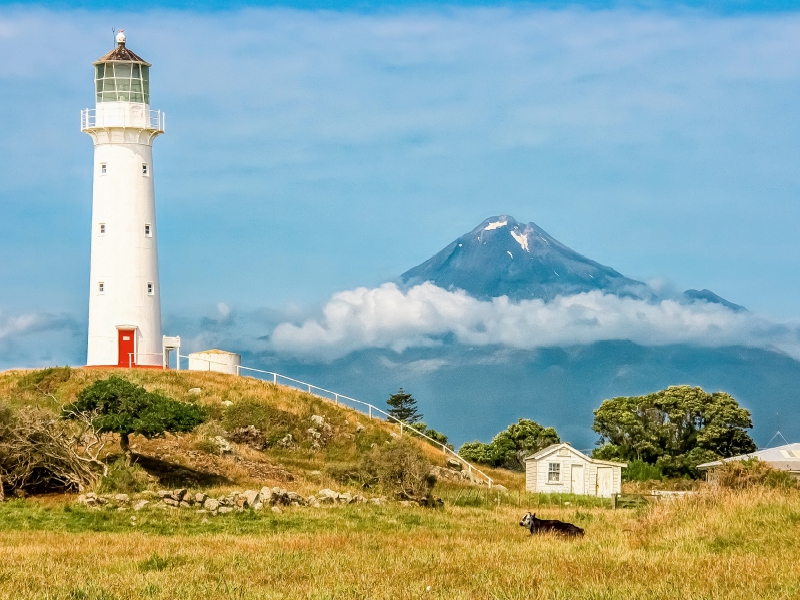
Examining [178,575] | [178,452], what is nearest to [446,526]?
[178,575]

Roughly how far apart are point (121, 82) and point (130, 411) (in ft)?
86.0

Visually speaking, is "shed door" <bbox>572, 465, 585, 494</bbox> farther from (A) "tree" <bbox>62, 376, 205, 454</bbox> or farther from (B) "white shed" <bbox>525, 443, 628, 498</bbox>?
(A) "tree" <bbox>62, 376, 205, 454</bbox>

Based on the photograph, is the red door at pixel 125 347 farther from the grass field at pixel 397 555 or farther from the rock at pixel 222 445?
the grass field at pixel 397 555

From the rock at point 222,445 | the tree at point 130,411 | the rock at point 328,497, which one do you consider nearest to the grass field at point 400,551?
the rock at point 328,497

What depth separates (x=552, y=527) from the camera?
2505 cm

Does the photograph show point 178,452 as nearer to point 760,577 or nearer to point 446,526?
point 446,526

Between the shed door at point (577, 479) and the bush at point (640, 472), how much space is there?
8.56m

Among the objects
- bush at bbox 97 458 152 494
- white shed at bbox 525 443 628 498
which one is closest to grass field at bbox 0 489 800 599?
bush at bbox 97 458 152 494

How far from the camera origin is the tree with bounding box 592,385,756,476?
214ft

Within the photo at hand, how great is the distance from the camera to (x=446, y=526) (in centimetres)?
2817

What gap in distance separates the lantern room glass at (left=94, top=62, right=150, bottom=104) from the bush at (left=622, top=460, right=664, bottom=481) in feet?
107

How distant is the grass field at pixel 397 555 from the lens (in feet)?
53.2

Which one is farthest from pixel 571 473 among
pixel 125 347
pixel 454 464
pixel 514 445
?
pixel 125 347

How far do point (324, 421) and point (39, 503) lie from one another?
72.3 ft
